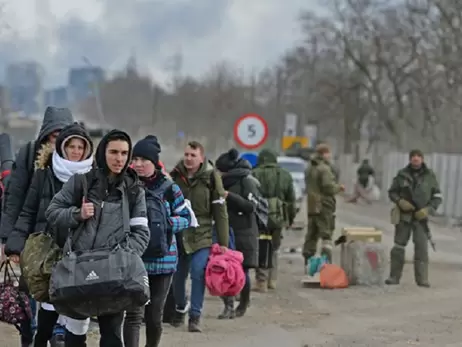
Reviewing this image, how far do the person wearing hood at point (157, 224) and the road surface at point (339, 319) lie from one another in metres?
1.64

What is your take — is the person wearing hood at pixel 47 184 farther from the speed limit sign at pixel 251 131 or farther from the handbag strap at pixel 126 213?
the speed limit sign at pixel 251 131

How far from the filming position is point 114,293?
6773 mm

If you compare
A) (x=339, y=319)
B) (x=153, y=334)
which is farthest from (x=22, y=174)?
(x=339, y=319)

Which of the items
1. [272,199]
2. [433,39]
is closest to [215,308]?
[272,199]

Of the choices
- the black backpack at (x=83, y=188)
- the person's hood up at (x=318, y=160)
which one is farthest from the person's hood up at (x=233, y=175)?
the black backpack at (x=83, y=188)

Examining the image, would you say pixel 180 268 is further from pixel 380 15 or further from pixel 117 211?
pixel 380 15

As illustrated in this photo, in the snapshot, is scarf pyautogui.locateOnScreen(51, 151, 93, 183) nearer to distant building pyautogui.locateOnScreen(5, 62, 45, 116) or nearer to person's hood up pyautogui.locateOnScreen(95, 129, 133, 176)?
person's hood up pyautogui.locateOnScreen(95, 129, 133, 176)

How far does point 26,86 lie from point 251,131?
178 ft

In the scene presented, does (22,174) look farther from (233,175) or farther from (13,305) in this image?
(233,175)

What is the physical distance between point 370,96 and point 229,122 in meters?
20.1

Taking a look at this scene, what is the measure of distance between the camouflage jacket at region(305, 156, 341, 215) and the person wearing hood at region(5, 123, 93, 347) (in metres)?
8.50

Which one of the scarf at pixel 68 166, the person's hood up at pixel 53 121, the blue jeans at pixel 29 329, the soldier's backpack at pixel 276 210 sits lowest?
the blue jeans at pixel 29 329

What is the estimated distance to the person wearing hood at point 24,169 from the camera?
7.99 m

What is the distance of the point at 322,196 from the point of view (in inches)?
637
